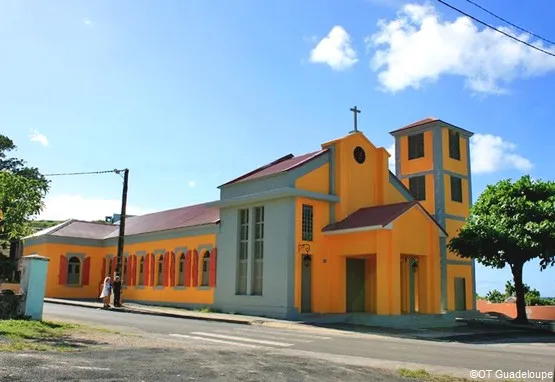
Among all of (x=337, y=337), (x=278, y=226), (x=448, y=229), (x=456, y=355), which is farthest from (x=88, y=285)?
(x=456, y=355)

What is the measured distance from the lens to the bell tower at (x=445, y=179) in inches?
1284

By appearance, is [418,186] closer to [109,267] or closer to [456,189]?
[456,189]

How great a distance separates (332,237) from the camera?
25.2 meters

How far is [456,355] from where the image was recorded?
1311 cm

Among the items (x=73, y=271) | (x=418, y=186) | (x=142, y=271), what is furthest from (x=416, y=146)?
(x=73, y=271)

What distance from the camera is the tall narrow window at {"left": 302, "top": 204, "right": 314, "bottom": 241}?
24886 mm

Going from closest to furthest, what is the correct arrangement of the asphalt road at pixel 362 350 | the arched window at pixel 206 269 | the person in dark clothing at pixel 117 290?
the asphalt road at pixel 362 350 → the person in dark clothing at pixel 117 290 → the arched window at pixel 206 269

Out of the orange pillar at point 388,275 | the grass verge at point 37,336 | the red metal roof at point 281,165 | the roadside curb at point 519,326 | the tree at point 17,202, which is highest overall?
the red metal roof at point 281,165

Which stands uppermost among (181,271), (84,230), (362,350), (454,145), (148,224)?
(454,145)

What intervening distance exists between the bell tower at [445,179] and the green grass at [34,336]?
22.1 meters

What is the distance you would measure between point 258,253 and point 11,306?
11.5 meters

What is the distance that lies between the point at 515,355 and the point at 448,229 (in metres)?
19.8

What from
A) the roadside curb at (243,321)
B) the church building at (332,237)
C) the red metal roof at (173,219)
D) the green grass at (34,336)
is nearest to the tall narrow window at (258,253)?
the church building at (332,237)

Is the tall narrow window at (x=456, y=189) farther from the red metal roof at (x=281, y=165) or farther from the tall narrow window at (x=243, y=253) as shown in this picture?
the tall narrow window at (x=243, y=253)
